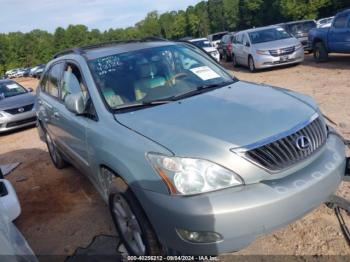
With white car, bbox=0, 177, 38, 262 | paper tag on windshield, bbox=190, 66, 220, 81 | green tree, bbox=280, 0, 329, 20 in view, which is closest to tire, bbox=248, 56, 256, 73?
paper tag on windshield, bbox=190, 66, 220, 81

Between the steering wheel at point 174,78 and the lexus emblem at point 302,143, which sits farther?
the steering wheel at point 174,78

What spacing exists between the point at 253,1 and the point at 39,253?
69076mm

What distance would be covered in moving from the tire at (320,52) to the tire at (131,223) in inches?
478

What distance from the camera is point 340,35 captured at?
12.3 meters

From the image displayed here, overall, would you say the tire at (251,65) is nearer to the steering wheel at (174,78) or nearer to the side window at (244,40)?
the side window at (244,40)

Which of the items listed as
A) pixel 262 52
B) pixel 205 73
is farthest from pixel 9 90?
pixel 205 73

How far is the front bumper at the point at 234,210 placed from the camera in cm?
243

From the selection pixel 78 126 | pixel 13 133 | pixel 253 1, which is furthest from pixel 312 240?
pixel 253 1

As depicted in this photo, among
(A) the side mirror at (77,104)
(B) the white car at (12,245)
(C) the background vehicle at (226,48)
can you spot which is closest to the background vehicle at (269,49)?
(C) the background vehicle at (226,48)

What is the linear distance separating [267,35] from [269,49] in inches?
52.4

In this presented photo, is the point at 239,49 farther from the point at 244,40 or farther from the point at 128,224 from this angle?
the point at 128,224

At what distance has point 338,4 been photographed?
45.1m

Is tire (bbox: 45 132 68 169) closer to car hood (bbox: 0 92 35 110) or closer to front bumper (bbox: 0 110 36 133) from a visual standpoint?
front bumper (bbox: 0 110 36 133)

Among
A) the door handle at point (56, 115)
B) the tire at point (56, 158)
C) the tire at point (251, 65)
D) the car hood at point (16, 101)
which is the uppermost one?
the door handle at point (56, 115)
